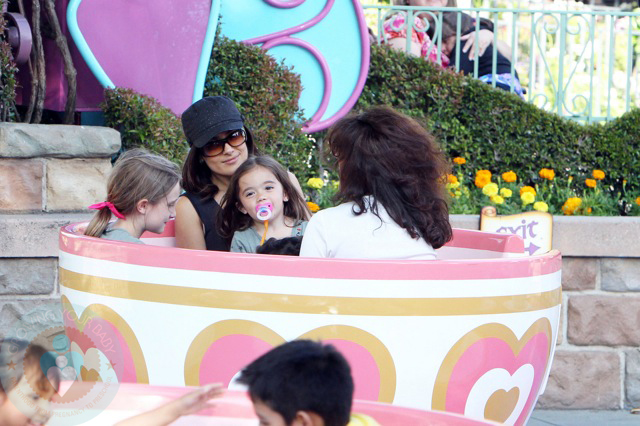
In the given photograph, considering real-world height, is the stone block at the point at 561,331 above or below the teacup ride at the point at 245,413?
below

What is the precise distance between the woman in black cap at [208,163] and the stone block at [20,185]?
2.66ft

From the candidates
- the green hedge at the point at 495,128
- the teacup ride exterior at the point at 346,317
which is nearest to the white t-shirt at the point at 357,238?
the teacup ride exterior at the point at 346,317

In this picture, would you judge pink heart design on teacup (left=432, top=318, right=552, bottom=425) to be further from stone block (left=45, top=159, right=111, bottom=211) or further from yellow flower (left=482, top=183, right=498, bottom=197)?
yellow flower (left=482, top=183, right=498, bottom=197)

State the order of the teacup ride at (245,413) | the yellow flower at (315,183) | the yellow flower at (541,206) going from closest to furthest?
the teacup ride at (245,413), the yellow flower at (541,206), the yellow flower at (315,183)

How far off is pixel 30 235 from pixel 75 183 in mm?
311

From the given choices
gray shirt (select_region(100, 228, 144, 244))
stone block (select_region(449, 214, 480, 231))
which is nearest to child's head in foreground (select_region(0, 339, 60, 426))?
gray shirt (select_region(100, 228, 144, 244))

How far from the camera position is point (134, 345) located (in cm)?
193

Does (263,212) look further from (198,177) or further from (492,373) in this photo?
(492,373)

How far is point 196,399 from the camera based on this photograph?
128 cm

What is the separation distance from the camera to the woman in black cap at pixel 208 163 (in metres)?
2.73

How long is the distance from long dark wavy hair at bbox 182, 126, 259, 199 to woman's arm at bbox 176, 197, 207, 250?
0.05 meters

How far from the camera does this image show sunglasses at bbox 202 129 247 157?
280 centimetres

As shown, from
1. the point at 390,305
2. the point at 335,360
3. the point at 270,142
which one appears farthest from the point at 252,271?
the point at 270,142

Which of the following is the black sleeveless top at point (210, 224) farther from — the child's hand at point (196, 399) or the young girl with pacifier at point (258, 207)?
the child's hand at point (196, 399)
